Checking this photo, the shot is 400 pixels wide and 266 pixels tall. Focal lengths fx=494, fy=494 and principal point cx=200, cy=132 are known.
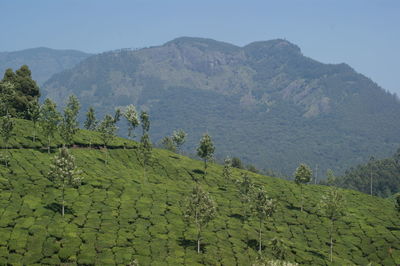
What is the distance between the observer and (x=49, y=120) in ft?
404

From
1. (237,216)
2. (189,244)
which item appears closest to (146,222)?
(189,244)

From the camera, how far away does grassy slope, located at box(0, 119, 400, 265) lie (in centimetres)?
8056

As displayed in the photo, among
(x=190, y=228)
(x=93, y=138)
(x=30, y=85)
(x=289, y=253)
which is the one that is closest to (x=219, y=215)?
(x=190, y=228)

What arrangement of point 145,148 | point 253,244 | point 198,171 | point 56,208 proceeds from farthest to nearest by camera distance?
1. point 198,171
2. point 145,148
3. point 253,244
4. point 56,208

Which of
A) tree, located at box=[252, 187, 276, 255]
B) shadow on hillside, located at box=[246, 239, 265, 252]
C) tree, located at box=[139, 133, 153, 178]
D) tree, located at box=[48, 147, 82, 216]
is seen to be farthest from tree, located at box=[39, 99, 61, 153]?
shadow on hillside, located at box=[246, 239, 265, 252]

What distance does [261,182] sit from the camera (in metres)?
143

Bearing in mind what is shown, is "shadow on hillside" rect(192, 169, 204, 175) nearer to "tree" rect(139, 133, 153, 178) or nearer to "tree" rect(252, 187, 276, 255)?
"tree" rect(139, 133, 153, 178)

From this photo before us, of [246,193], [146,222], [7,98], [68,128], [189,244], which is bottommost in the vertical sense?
[189,244]

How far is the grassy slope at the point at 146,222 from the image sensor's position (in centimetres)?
8056

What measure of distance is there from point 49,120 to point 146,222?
143 ft

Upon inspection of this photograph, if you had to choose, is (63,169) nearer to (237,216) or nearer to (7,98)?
(237,216)

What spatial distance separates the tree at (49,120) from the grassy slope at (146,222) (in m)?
5.27

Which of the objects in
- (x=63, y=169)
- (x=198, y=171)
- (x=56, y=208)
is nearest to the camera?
(x=56, y=208)

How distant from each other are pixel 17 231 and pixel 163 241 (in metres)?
24.8
